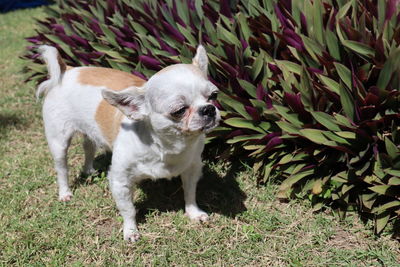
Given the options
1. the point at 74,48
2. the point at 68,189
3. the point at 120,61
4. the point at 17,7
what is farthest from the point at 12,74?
the point at 17,7

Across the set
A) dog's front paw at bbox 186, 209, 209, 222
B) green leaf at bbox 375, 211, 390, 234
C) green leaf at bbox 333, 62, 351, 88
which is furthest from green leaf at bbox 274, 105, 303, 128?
dog's front paw at bbox 186, 209, 209, 222

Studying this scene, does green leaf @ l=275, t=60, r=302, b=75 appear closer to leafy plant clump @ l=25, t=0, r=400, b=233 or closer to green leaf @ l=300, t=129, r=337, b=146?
leafy plant clump @ l=25, t=0, r=400, b=233

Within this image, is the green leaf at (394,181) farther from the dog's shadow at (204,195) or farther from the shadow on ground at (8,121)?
the shadow on ground at (8,121)

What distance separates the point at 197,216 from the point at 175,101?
1.23 m

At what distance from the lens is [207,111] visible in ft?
8.75

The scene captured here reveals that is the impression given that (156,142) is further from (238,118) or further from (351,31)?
(351,31)

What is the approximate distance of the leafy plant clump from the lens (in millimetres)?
2938

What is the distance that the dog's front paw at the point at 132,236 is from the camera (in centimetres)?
323

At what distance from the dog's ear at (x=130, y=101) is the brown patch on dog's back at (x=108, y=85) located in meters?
0.36

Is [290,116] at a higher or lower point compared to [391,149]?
lower

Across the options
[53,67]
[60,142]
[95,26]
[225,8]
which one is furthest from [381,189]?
[95,26]

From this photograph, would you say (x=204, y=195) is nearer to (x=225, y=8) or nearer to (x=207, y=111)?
(x=207, y=111)

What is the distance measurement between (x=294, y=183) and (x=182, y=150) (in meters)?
1.15

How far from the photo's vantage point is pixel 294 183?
139 inches
